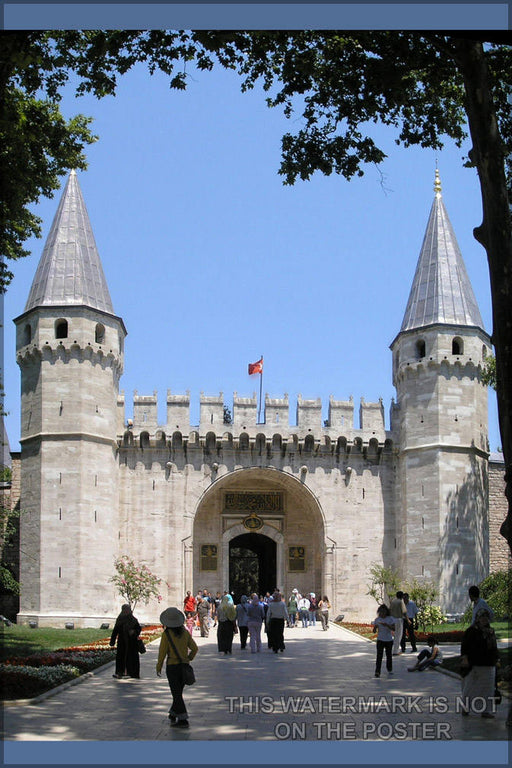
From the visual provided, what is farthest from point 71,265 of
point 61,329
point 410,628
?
point 410,628

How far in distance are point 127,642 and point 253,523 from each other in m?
19.8

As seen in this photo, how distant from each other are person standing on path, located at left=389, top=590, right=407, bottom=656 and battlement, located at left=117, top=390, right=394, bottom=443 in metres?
13.4

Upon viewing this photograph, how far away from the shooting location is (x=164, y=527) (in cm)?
3172

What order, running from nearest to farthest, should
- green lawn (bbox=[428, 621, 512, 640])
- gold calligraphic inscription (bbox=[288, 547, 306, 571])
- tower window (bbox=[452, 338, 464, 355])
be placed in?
green lawn (bbox=[428, 621, 512, 640]) → tower window (bbox=[452, 338, 464, 355]) → gold calligraphic inscription (bbox=[288, 547, 306, 571])

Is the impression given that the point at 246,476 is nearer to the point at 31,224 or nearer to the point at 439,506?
the point at 439,506

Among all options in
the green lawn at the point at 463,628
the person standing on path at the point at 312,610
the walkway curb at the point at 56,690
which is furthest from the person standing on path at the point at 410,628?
the person standing on path at the point at 312,610

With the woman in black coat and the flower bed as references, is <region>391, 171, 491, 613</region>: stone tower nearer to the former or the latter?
Result: the flower bed

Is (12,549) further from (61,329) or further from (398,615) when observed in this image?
(398,615)

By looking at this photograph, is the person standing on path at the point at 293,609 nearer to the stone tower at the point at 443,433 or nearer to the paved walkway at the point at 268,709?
the stone tower at the point at 443,433

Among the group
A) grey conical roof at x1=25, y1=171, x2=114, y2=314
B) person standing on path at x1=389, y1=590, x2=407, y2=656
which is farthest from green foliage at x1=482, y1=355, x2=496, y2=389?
person standing on path at x1=389, y1=590, x2=407, y2=656

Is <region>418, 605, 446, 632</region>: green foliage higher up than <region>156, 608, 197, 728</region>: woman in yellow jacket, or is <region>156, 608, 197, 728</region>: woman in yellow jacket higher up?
<region>156, 608, 197, 728</region>: woman in yellow jacket

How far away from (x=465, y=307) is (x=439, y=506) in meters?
6.69

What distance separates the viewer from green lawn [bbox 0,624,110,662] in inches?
772

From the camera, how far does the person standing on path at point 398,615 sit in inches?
734
